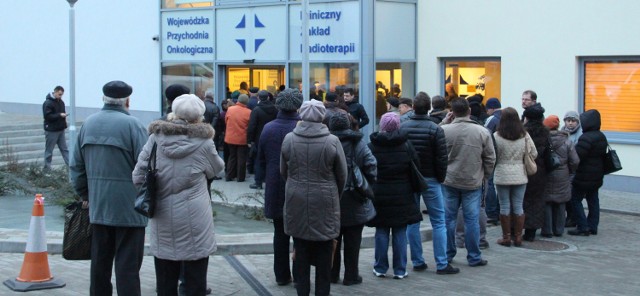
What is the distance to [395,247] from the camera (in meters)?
9.06

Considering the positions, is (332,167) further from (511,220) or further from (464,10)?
(464,10)

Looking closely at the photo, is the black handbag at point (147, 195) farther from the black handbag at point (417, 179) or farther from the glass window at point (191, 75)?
the glass window at point (191, 75)

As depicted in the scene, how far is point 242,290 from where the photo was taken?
859 centimetres

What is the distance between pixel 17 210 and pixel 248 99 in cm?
503

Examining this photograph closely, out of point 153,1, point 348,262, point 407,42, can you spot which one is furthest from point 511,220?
point 153,1

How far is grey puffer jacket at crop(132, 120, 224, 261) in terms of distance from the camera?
21.7 ft

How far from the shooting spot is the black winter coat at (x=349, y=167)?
823cm

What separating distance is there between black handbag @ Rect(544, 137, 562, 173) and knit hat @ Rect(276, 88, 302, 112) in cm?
359

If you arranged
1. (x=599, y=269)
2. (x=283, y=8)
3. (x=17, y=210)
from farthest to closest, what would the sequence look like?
1. (x=283, y=8)
2. (x=17, y=210)
3. (x=599, y=269)

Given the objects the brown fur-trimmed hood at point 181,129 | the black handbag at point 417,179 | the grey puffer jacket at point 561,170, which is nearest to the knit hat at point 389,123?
the black handbag at point 417,179

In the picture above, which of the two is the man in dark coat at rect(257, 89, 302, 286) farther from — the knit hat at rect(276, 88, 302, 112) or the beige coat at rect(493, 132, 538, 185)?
the beige coat at rect(493, 132, 538, 185)

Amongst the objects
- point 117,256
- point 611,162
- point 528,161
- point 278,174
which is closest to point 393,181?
point 278,174

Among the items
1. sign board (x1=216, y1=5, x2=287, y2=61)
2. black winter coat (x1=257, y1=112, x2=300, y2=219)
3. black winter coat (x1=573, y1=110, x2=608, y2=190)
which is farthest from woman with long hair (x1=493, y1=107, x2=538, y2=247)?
sign board (x1=216, y1=5, x2=287, y2=61)

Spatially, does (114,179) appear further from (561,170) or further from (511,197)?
(561,170)
